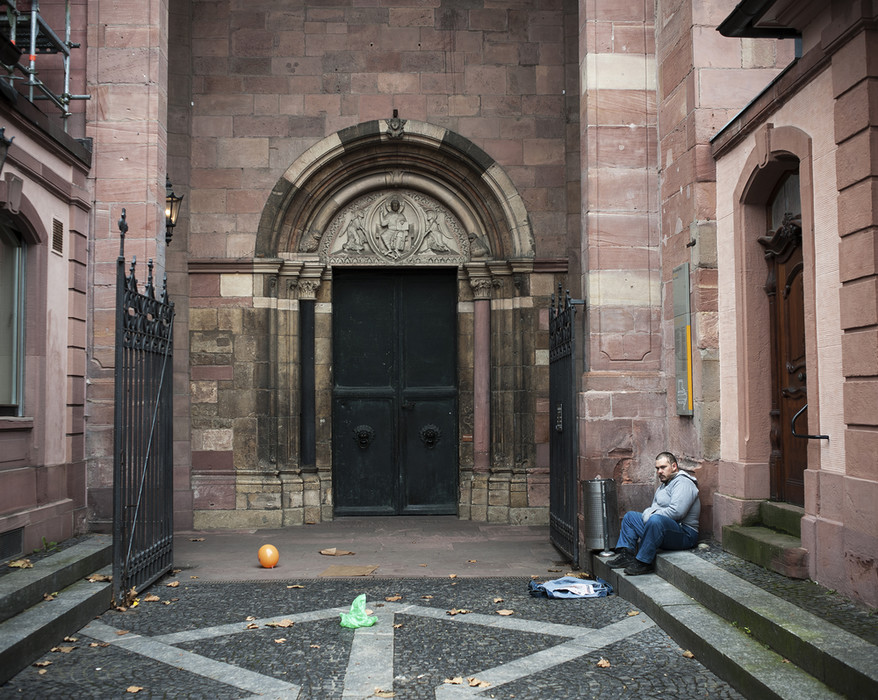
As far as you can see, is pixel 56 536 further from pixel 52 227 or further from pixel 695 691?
pixel 695 691

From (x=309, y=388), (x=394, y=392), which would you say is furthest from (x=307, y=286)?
(x=394, y=392)

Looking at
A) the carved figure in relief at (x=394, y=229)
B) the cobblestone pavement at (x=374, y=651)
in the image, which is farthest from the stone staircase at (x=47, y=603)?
the carved figure in relief at (x=394, y=229)

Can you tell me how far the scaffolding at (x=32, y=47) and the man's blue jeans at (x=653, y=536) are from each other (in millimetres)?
6030

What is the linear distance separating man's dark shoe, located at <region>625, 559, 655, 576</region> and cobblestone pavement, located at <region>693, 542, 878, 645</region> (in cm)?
43

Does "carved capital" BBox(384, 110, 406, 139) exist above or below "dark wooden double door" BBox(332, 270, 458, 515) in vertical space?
above

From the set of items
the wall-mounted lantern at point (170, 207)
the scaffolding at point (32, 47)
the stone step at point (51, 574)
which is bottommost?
the stone step at point (51, 574)

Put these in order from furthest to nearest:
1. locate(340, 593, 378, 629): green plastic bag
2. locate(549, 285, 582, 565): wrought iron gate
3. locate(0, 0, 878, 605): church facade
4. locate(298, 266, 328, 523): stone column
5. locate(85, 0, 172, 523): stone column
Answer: locate(298, 266, 328, 523): stone column
locate(0, 0, 878, 605): church facade
locate(85, 0, 172, 523): stone column
locate(549, 285, 582, 565): wrought iron gate
locate(340, 593, 378, 629): green plastic bag

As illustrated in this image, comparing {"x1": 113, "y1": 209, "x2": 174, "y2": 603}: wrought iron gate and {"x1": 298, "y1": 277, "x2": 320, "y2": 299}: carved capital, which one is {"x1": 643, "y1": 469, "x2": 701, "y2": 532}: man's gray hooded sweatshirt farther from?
{"x1": 298, "y1": 277, "x2": 320, "y2": 299}: carved capital

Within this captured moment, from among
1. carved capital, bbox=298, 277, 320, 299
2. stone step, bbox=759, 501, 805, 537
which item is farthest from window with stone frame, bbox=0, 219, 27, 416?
stone step, bbox=759, 501, 805, 537

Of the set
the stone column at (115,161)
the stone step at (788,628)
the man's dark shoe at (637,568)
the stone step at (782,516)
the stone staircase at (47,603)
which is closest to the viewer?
the stone step at (788,628)

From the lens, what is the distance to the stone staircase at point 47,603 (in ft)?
16.1

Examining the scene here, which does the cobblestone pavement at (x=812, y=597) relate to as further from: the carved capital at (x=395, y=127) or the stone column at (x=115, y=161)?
the carved capital at (x=395, y=127)

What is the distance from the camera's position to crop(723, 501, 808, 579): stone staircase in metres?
5.65

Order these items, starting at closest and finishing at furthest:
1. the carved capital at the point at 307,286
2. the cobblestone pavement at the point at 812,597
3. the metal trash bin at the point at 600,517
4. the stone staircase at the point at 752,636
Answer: the stone staircase at the point at 752,636
the cobblestone pavement at the point at 812,597
the metal trash bin at the point at 600,517
the carved capital at the point at 307,286
